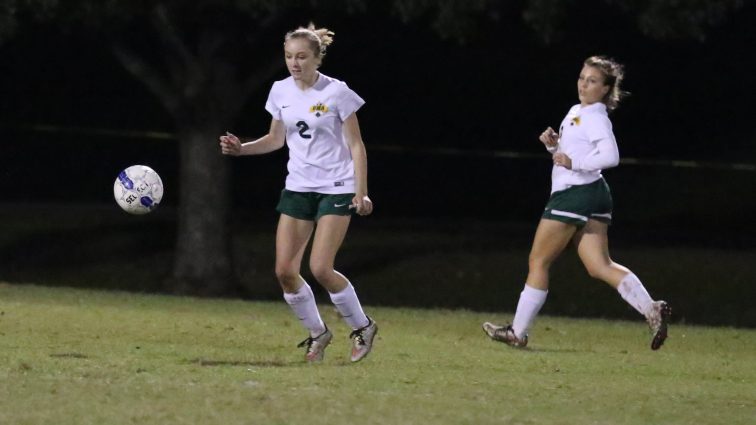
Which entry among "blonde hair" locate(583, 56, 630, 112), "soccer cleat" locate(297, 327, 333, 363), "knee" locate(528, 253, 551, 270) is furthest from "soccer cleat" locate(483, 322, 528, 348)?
"blonde hair" locate(583, 56, 630, 112)

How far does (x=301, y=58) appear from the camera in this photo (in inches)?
426

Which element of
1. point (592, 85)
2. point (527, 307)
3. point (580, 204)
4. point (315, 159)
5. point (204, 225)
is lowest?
point (204, 225)

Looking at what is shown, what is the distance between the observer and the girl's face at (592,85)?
11922 mm

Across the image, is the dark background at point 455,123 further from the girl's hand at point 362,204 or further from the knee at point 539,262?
the girl's hand at point 362,204

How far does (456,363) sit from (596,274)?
1414 millimetres

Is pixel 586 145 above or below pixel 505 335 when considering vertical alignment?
above

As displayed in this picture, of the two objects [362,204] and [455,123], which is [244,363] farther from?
[455,123]

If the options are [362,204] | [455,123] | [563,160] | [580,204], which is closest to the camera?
[362,204]

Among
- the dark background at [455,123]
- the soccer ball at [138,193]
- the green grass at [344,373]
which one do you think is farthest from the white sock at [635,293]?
the dark background at [455,123]

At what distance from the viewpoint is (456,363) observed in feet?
37.2

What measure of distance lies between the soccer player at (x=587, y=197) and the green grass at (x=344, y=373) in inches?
16.6

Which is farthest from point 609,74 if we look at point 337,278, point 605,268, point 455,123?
point 455,123

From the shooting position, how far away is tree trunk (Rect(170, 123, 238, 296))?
21.5 meters

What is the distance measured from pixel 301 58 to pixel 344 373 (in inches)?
79.4
